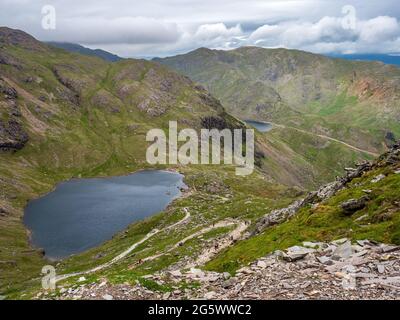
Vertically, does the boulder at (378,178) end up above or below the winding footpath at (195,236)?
above

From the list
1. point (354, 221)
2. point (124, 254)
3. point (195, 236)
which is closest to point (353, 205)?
point (354, 221)

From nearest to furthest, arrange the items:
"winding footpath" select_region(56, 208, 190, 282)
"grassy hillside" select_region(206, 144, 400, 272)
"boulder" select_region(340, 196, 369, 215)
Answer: "grassy hillside" select_region(206, 144, 400, 272), "boulder" select_region(340, 196, 369, 215), "winding footpath" select_region(56, 208, 190, 282)

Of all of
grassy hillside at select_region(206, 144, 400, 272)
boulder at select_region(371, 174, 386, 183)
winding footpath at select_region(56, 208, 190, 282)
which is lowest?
winding footpath at select_region(56, 208, 190, 282)

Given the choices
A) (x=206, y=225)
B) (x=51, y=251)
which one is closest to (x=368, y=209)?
(x=206, y=225)

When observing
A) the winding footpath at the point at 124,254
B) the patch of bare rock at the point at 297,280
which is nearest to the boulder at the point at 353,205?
the patch of bare rock at the point at 297,280

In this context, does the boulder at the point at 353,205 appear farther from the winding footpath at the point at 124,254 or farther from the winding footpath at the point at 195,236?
the winding footpath at the point at 124,254

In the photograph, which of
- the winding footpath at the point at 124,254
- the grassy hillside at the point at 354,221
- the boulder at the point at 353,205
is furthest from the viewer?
the winding footpath at the point at 124,254

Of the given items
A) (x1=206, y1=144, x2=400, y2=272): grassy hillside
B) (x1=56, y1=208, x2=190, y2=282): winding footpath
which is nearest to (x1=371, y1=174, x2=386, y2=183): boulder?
(x1=206, y1=144, x2=400, y2=272): grassy hillside

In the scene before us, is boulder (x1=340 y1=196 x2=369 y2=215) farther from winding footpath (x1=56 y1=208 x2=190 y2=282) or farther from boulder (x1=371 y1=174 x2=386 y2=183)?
winding footpath (x1=56 y1=208 x2=190 y2=282)

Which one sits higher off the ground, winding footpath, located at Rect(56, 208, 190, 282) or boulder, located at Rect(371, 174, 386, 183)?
boulder, located at Rect(371, 174, 386, 183)

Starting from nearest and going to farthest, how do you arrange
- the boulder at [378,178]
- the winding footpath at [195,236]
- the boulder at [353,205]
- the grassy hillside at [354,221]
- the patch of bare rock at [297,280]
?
the patch of bare rock at [297,280]
the grassy hillside at [354,221]
the boulder at [353,205]
the boulder at [378,178]
the winding footpath at [195,236]
